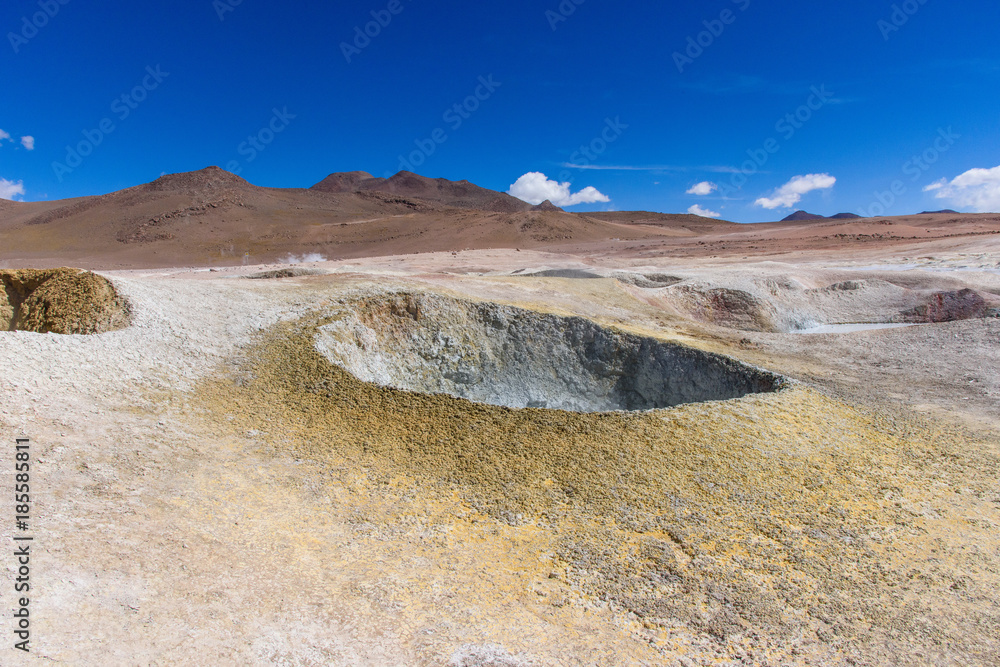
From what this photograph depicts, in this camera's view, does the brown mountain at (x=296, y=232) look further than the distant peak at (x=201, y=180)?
No

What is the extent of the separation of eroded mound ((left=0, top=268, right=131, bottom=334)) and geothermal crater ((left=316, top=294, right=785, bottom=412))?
330 cm

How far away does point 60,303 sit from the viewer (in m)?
8.14

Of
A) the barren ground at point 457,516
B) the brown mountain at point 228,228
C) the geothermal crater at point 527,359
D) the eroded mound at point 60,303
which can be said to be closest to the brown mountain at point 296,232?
the brown mountain at point 228,228

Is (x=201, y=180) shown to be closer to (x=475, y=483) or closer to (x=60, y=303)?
(x=60, y=303)

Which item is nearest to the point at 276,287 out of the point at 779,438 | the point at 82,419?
the point at 82,419

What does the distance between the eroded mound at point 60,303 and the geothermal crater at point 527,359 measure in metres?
3.30

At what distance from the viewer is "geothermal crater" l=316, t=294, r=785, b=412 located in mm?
10078

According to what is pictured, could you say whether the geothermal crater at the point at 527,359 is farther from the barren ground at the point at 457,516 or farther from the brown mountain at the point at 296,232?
the brown mountain at the point at 296,232

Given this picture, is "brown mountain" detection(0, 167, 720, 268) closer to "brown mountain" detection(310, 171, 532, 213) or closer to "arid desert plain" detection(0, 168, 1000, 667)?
"arid desert plain" detection(0, 168, 1000, 667)

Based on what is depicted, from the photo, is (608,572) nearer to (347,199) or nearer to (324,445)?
(324,445)

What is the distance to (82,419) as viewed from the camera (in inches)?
219

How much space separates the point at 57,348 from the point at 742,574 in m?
7.75

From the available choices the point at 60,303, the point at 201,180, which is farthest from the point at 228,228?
the point at 60,303

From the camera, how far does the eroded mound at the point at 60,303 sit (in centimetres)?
782
